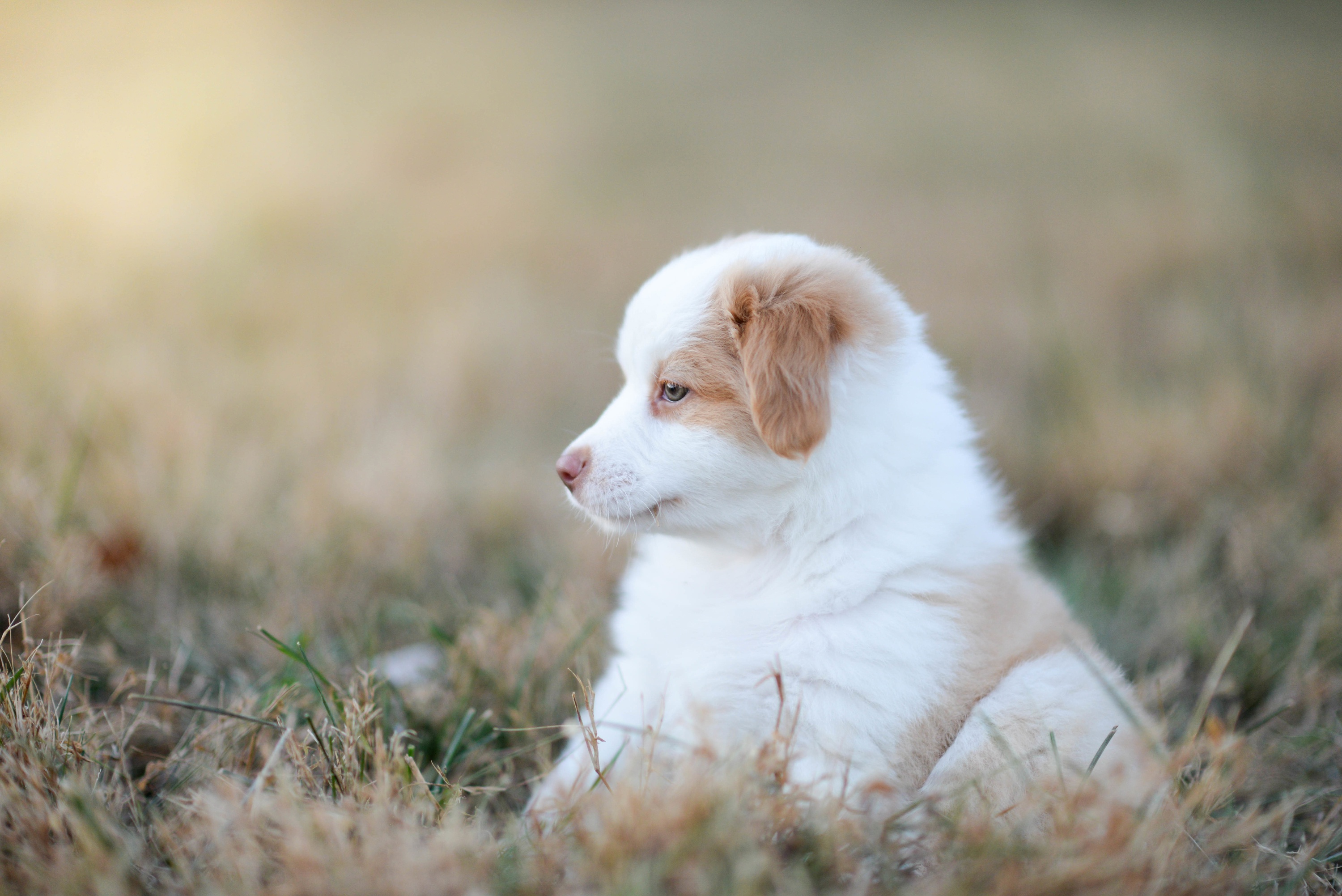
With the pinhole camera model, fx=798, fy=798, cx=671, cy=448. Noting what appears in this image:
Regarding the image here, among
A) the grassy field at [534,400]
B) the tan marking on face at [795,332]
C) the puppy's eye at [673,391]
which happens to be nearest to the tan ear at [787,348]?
the tan marking on face at [795,332]

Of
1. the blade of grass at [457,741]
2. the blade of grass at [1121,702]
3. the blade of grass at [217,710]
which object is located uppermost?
the blade of grass at [1121,702]

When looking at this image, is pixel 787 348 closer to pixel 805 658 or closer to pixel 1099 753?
pixel 805 658

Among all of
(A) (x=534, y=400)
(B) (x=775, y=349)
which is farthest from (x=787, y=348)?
(A) (x=534, y=400)

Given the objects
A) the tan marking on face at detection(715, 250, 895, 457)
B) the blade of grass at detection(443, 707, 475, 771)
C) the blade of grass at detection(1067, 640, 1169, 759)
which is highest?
the tan marking on face at detection(715, 250, 895, 457)

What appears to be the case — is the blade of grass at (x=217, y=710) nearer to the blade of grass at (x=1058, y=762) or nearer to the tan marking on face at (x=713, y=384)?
the tan marking on face at (x=713, y=384)

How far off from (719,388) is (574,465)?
39 cm

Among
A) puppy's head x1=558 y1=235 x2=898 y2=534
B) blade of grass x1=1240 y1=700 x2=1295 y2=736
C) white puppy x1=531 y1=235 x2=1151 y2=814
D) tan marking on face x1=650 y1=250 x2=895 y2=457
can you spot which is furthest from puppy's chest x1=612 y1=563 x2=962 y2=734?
blade of grass x1=1240 y1=700 x2=1295 y2=736

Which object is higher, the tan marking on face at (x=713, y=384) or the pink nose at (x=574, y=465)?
the tan marking on face at (x=713, y=384)

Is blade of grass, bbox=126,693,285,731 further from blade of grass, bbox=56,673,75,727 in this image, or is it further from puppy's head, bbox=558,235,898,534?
puppy's head, bbox=558,235,898,534

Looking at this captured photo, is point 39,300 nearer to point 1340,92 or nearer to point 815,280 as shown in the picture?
point 815,280

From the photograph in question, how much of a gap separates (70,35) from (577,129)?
5152mm

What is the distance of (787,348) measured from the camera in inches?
69.9

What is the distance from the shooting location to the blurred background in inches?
112

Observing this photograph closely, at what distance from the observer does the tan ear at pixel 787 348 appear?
1735mm
